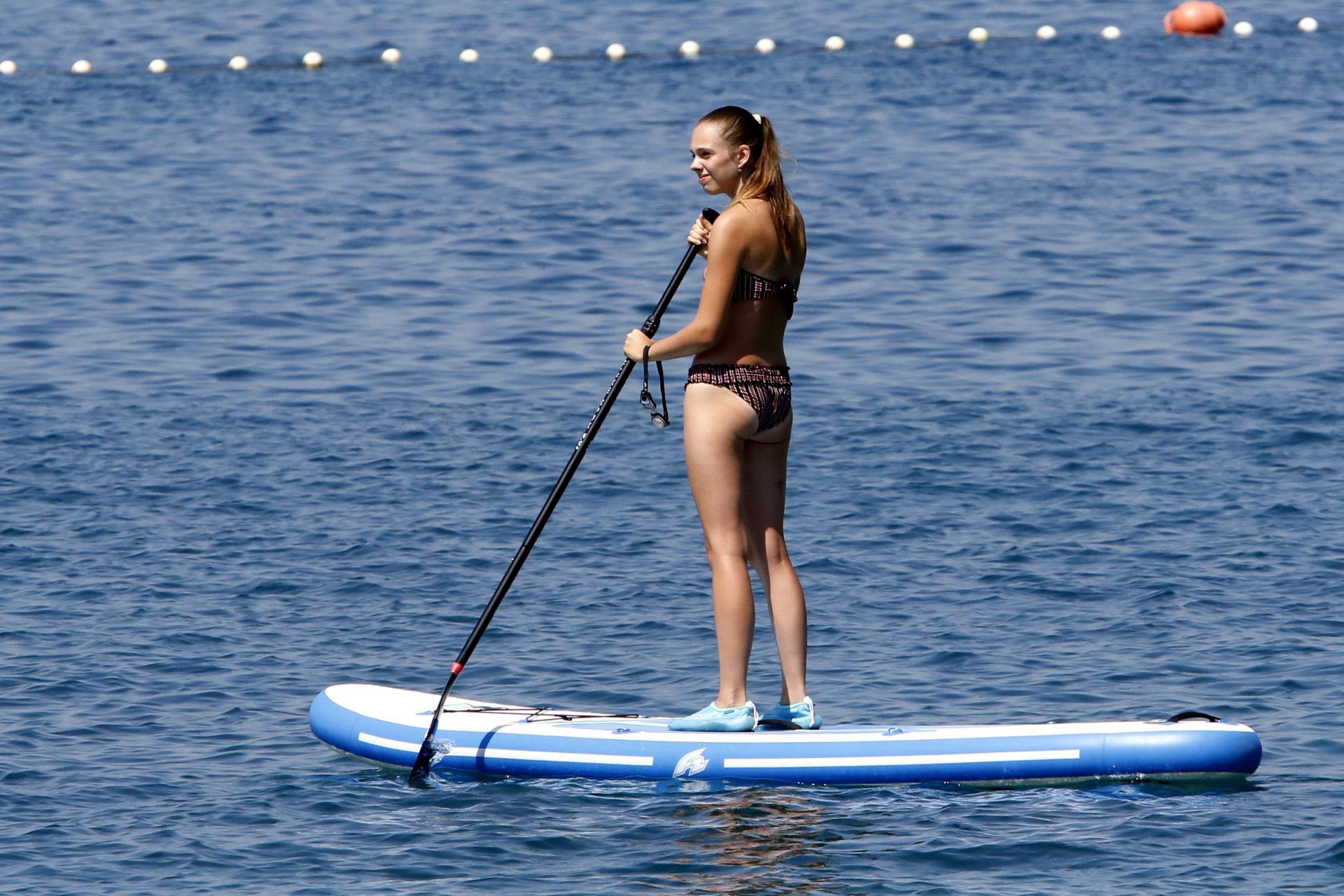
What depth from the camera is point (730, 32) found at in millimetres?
29188

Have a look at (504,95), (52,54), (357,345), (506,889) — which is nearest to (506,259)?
(357,345)

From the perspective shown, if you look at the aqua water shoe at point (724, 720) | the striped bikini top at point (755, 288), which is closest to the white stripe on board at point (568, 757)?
the aqua water shoe at point (724, 720)

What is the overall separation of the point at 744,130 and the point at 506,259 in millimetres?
11094

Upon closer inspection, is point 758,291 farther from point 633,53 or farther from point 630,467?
point 633,53

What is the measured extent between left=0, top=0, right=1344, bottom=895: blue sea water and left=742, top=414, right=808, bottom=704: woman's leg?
0.63 metres

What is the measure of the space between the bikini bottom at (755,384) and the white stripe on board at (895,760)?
1.17 m

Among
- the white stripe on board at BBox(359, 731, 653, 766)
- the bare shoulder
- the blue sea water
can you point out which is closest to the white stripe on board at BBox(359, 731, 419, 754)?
the white stripe on board at BBox(359, 731, 653, 766)

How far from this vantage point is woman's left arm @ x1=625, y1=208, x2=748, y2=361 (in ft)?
22.3

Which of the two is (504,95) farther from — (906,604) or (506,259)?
(906,604)

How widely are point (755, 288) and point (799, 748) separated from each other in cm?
163

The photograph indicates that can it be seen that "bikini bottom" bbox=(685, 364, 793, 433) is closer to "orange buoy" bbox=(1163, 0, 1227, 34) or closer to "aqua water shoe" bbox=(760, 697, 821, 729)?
"aqua water shoe" bbox=(760, 697, 821, 729)

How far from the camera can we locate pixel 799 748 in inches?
282

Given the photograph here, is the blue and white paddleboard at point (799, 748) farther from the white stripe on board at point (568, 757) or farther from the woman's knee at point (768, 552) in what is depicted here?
the woman's knee at point (768, 552)

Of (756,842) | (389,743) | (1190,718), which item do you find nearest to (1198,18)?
(1190,718)
